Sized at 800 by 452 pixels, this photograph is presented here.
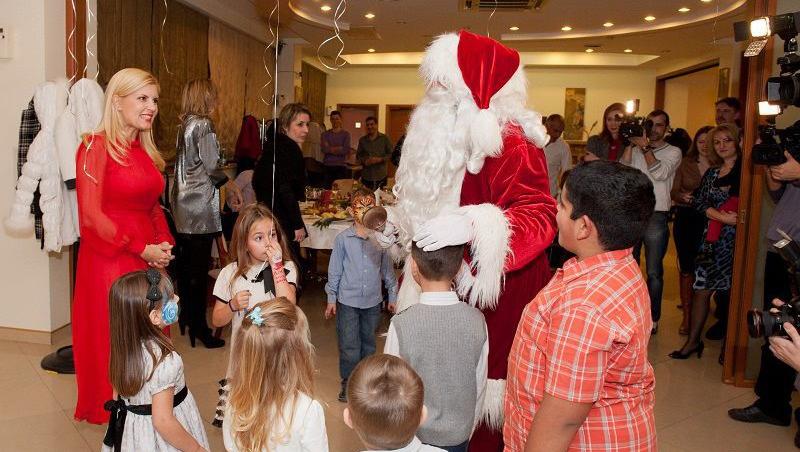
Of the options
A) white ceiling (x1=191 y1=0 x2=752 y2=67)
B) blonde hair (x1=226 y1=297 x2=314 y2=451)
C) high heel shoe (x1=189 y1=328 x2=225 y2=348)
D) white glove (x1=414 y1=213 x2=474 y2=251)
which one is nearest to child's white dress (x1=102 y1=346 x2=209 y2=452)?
blonde hair (x1=226 y1=297 x2=314 y2=451)

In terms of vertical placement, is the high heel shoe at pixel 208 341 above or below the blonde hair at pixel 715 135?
below

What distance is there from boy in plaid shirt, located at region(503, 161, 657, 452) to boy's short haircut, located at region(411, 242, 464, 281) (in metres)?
0.29

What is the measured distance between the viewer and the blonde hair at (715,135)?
12.8 feet

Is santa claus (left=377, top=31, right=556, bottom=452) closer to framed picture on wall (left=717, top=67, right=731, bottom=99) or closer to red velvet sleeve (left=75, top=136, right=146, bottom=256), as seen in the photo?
red velvet sleeve (left=75, top=136, right=146, bottom=256)

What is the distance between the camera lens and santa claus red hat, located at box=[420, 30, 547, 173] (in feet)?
6.07

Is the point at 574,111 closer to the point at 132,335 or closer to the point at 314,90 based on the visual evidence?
the point at 314,90

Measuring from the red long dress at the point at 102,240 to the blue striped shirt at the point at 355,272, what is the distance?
0.91m

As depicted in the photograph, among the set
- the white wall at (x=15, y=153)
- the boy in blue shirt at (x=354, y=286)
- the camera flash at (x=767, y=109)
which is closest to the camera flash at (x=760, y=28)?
the camera flash at (x=767, y=109)

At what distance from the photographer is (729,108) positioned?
14.9ft

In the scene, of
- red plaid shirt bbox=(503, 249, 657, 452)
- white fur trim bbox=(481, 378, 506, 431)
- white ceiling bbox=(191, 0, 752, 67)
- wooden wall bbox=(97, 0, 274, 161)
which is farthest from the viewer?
white ceiling bbox=(191, 0, 752, 67)

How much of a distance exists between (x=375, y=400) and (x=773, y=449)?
2467mm

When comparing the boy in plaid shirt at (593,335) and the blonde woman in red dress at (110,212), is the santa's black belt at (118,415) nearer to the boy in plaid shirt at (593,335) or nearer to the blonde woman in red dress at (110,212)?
the blonde woman in red dress at (110,212)

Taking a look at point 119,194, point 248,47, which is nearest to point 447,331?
point 119,194

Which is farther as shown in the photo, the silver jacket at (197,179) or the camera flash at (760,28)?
the silver jacket at (197,179)
